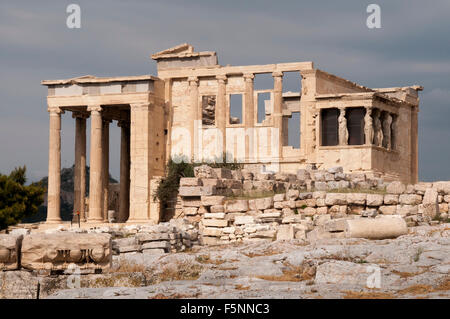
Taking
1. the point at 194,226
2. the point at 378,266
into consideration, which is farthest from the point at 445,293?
the point at 194,226

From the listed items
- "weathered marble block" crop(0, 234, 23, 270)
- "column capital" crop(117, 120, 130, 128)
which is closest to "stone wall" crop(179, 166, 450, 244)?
"weathered marble block" crop(0, 234, 23, 270)

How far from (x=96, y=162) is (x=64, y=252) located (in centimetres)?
2976

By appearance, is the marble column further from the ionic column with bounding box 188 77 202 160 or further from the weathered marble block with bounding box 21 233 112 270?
the weathered marble block with bounding box 21 233 112 270

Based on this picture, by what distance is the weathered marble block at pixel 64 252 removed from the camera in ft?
56.6

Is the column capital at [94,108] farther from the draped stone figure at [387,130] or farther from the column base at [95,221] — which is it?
the draped stone figure at [387,130]

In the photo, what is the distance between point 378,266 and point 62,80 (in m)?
31.3

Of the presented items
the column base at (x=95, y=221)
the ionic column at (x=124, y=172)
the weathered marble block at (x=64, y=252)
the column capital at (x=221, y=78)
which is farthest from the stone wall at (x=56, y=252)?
the ionic column at (x=124, y=172)

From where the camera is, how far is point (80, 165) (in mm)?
48688

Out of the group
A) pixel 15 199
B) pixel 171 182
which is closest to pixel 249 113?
pixel 171 182

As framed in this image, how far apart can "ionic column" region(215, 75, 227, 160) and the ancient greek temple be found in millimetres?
46

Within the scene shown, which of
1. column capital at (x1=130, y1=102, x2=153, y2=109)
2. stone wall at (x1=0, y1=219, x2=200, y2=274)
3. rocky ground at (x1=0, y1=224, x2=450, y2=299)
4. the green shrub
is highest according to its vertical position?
column capital at (x1=130, y1=102, x2=153, y2=109)

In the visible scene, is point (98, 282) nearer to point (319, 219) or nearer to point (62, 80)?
point (319, 219)

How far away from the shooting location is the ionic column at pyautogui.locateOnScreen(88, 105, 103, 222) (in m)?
46.4

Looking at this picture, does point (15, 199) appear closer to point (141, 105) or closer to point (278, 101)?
point (141, 105)
